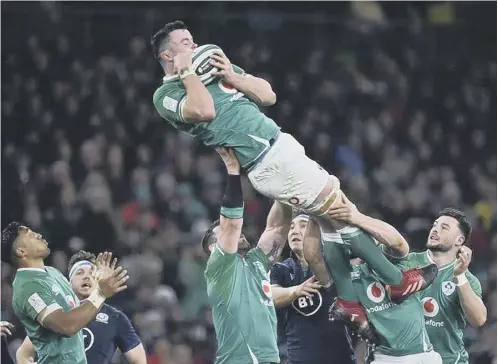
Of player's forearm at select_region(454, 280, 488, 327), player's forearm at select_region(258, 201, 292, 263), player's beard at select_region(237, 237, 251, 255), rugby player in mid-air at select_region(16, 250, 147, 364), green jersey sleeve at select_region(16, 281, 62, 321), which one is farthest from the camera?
rugby player in mid-air at select_region(16, 250, 147, 364)

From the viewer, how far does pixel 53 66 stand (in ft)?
52.8

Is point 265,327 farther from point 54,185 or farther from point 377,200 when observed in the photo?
point 377,200

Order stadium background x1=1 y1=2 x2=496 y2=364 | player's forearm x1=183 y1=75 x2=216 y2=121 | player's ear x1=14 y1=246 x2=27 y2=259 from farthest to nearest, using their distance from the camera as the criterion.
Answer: stadium background x1=1 y1=2 x2=496 y2=364, player's ear x1=14 y1=246 x2=27 y2=259, player's forearm x1=183 y1=75 x2=216 y2=121

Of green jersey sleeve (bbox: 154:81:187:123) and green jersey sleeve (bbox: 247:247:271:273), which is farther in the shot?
green jersey sleeve (bbox: 247:247:271:273)

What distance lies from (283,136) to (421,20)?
35.3 ft

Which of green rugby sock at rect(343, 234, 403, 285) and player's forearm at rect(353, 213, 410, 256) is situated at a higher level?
player's forearm at rect(353, 213, 410, 256)

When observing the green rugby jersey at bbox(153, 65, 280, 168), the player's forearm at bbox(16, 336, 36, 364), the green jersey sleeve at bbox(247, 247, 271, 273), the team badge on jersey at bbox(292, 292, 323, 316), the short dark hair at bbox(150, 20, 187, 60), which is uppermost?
the short dark hair at bbox(150, 20, 187, 60)

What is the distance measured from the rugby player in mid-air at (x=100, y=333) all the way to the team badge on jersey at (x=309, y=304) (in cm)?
136

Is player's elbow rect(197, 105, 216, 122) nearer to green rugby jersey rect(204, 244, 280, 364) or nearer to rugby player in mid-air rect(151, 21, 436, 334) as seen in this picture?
rugby player in mid-air rect(151, 21, 436, 334)

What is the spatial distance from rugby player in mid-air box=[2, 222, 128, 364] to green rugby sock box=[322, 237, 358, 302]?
139 cm

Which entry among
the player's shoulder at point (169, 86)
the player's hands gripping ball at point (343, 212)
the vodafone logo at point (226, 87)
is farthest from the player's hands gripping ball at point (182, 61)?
the player's hands gripping ball at point (343, 212)

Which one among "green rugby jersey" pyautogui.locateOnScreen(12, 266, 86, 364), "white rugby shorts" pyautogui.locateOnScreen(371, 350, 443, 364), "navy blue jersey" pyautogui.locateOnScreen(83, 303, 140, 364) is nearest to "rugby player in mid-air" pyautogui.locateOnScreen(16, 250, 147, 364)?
"navy blue jersey" pyautogui.locateOnScreen(83, 303, 140, 364)

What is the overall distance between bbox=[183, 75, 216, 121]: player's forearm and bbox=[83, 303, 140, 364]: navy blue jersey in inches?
89.4

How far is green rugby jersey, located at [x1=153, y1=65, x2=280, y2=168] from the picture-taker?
8.21 meters
